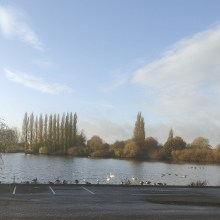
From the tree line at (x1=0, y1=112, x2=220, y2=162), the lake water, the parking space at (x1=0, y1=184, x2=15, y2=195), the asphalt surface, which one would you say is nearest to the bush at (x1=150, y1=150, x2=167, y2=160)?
the tree line at (x1=0, y1=112, x2=220, y2=162)

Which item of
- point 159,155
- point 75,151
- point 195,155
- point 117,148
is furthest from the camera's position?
point 117,148

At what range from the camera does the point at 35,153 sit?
11325 cm

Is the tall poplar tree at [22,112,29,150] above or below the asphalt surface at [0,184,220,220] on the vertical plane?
above

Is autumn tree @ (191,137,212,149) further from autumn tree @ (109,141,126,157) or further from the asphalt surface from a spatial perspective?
the asphalt surface

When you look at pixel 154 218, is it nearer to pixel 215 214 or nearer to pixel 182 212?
pixel 182 212

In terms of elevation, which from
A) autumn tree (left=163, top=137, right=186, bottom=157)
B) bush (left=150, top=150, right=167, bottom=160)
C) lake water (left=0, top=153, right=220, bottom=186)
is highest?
autumn tree (left=163, top=137, right=186, bottom=157)

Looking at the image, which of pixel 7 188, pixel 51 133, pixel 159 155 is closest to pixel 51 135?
pixel 51 133

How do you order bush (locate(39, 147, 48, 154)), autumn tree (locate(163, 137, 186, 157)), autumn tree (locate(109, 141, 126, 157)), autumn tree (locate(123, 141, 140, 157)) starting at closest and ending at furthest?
autumn tree (locate(123, 141, 140, 157)), autumn tree (locate(163, 137, 186, 157)), autumn tree (locate(109, 141, 126, 157)), bush (locate(39, 147, 48, 154))

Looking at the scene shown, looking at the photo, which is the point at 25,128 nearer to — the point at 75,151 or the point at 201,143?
the point at 75,151

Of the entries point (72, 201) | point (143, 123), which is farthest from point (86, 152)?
point (72, 201)

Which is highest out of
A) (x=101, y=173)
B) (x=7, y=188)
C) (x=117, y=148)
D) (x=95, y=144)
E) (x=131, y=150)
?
(x=95, y=144)

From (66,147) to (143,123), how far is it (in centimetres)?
3628

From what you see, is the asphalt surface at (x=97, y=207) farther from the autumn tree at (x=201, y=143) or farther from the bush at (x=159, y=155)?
the autumn tree at (x=201, y=143)

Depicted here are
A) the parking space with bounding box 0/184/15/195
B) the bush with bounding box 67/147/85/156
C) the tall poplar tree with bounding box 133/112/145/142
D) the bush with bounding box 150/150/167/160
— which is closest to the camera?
the parking space with bounding box 0/184/15/195
